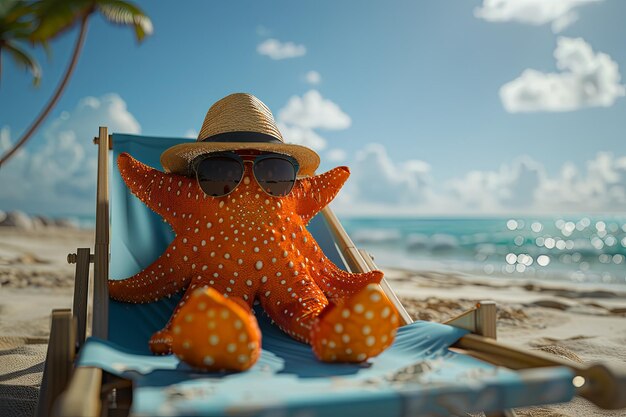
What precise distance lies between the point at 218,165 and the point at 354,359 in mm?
1132

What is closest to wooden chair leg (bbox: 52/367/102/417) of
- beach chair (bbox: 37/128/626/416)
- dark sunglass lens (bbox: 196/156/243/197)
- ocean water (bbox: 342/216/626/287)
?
beach chair (bbox: 37/128/626/416)

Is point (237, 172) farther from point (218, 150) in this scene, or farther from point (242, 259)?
point (242, 259)

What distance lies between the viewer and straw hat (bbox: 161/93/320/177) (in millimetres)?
2494

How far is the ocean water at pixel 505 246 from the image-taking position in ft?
43.9

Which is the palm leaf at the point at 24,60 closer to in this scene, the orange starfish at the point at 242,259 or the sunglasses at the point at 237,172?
the orange starfish at the point at 242,259

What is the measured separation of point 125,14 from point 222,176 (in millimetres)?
1714

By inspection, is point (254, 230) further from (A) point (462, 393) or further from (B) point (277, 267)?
(A) point (462, 393)

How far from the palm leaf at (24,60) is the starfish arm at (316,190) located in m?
2.93

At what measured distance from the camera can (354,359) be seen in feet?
5.52

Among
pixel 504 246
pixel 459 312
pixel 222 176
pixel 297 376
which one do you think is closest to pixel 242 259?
pixel 222 176

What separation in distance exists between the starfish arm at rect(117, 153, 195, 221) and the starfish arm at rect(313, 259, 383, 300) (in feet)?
2.39

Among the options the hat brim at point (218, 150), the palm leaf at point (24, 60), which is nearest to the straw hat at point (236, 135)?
the hat brim at point (218, 150)

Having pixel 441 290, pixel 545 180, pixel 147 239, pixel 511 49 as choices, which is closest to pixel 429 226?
pixel 545 180

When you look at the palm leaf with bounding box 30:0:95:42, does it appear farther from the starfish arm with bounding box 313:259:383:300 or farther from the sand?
the starfish arm with bounding box 313:259:383:300
